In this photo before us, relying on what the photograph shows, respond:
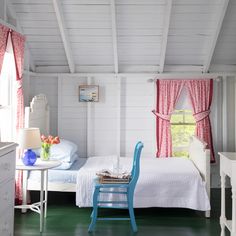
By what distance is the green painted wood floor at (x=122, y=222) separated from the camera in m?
3.80

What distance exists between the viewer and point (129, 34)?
517cm

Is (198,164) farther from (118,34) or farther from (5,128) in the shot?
(5,128)

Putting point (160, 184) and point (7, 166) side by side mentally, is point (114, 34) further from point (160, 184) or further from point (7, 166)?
point (7, 166)

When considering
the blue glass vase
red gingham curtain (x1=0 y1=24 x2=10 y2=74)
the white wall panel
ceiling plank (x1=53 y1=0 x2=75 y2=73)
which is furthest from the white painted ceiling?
the blue glass vase

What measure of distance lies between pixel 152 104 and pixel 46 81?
193cm

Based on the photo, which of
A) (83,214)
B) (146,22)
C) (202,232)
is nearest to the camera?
(202,232)

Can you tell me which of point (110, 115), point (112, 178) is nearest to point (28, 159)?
point (112, 178)

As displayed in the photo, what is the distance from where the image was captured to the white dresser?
2761mm

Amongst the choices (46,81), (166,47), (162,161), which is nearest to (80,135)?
(46,81)

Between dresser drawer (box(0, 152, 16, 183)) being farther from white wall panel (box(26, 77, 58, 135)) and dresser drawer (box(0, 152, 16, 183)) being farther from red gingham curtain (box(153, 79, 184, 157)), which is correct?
red gingham curtain (box(153, 79, 184, 157))

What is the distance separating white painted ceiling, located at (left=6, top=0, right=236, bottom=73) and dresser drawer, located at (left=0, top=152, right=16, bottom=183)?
240 cm

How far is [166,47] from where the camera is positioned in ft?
17.9

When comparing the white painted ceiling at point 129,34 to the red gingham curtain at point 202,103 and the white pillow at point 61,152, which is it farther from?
the white pillow at point 61,152

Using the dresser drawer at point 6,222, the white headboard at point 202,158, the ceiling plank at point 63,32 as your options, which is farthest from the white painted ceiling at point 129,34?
the dresser drawer at point 6,222
